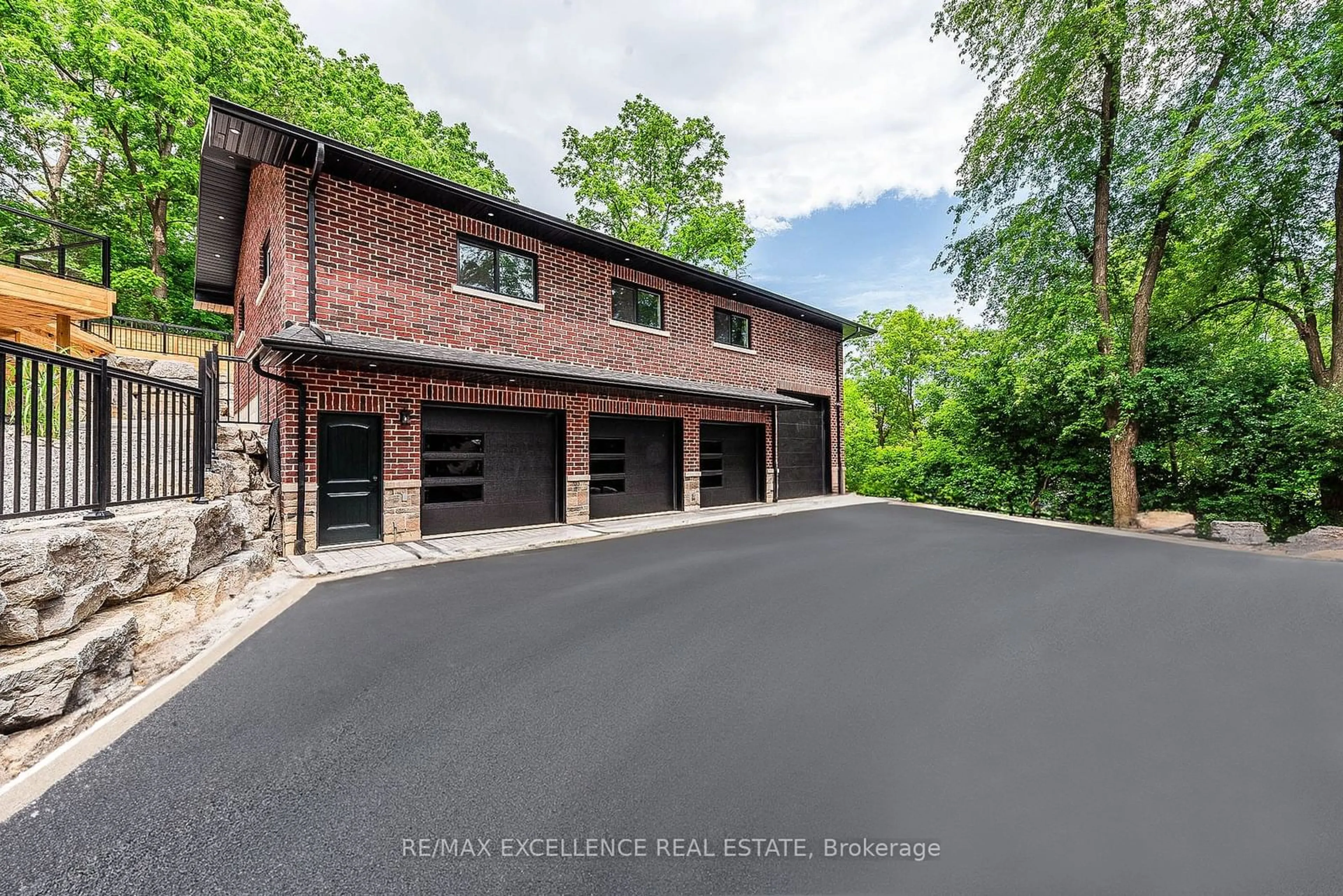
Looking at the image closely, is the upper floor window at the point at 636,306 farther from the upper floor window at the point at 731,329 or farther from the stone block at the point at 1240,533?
the stone block at the point at 1240,533

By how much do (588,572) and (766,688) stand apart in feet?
10.5

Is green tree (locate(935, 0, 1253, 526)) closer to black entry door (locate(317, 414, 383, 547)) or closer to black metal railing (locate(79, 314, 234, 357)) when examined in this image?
black entry door (locate(317, 414, 383, 547))

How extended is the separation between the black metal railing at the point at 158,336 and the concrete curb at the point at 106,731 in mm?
15972

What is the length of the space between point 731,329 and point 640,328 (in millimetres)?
3233

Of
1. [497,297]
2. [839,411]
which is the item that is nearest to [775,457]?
[839,411]

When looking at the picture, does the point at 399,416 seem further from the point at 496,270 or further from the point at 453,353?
the point at 496,270

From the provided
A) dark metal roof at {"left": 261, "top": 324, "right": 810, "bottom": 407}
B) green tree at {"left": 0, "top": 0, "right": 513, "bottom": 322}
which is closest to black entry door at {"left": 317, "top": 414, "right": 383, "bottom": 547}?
dark metal roof at {"left": 261, "top": 324, "right": 810, "bottom": 407}

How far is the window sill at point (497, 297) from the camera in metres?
8.33

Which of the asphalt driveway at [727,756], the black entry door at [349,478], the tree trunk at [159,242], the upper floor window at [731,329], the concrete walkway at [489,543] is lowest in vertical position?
the asphalt driveway at [727,756]

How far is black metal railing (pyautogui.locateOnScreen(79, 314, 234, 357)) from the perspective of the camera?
15672 millimetres

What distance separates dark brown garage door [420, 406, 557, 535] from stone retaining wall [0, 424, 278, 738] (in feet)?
9.68

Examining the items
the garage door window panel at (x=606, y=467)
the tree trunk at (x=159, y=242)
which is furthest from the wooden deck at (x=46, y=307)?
the tree trunk at (x=159, y=242)

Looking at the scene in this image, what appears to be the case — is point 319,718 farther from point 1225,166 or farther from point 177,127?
point 177,127

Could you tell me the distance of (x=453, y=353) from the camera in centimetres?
784
